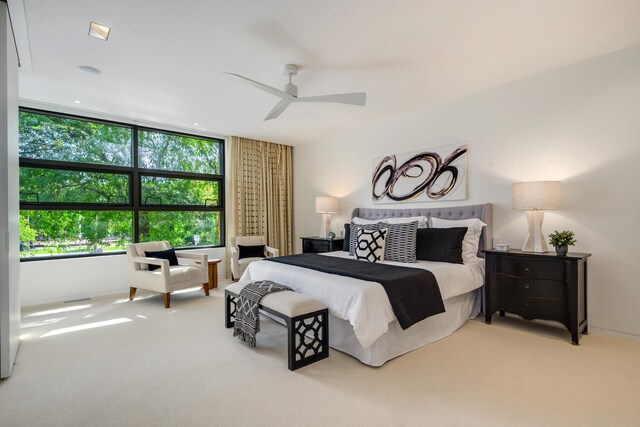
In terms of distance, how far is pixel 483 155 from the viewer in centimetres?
395

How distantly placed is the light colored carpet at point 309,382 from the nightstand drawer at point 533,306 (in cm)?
21

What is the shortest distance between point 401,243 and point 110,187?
175 inches

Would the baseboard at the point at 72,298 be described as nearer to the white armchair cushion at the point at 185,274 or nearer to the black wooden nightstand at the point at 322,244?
the white armchair cushion at the point at 185,274

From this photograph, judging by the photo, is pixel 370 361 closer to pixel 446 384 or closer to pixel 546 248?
pixel 446 384

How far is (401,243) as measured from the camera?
3.74 m

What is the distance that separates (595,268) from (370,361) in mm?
2460

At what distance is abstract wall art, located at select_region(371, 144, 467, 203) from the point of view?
4.17 metres

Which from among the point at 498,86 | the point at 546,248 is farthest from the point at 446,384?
the point at 498,86

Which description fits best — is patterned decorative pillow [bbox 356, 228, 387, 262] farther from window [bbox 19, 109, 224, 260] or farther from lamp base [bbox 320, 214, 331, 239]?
window [bbox 19, 109, 224, 260]

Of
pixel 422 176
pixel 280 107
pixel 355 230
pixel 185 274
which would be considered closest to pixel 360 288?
pixel 355 230

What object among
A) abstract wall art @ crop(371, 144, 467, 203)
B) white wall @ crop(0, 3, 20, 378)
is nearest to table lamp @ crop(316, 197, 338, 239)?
abstract wall art @ crop(371, 144, 467, 203)

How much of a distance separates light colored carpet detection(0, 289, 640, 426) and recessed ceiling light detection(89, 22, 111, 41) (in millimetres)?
2681

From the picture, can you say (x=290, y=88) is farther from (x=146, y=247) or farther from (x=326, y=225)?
(x=146, y=247)

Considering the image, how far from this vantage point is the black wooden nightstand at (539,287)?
290 centimetres
